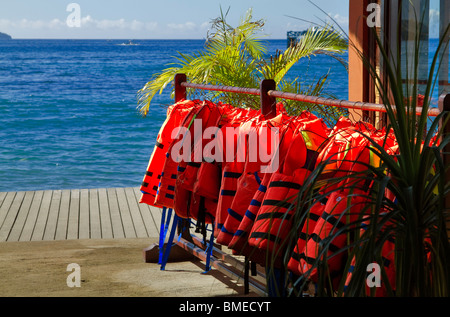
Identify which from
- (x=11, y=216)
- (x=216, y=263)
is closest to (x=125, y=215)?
(x=11, y=216)

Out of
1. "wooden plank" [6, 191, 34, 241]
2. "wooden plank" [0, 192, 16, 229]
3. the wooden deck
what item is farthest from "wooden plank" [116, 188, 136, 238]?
"wooden plank" [0, 192, 16, 229]

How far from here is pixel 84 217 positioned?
5691 mm

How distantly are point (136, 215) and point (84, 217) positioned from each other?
44cm

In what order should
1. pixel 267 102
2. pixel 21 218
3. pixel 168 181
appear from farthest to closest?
pixel 21 218
pixel 168 181
pixel 267 102

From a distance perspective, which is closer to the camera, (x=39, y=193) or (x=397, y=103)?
(x=397, y=103)

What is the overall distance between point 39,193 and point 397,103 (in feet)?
18.6

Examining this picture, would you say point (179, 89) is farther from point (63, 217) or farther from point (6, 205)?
point (6, 205)

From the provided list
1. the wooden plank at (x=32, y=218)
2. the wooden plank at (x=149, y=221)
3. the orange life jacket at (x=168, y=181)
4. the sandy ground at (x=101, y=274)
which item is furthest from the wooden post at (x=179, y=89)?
the wooden plank at (x=32, y=218)

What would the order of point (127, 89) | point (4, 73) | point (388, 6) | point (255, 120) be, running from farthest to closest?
point (4, 73), point (127, 89), point (388, 6), point (255, 120)

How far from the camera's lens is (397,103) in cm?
152

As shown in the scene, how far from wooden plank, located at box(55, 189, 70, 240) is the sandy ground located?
38 cm

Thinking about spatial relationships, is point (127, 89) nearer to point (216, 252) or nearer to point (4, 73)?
point (4, 73)

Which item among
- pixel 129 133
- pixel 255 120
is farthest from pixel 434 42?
pixel 129 133

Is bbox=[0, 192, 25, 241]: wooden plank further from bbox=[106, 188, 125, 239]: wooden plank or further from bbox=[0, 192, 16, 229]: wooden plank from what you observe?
bbox=[106, 188, 125, 239]: wooden plank
